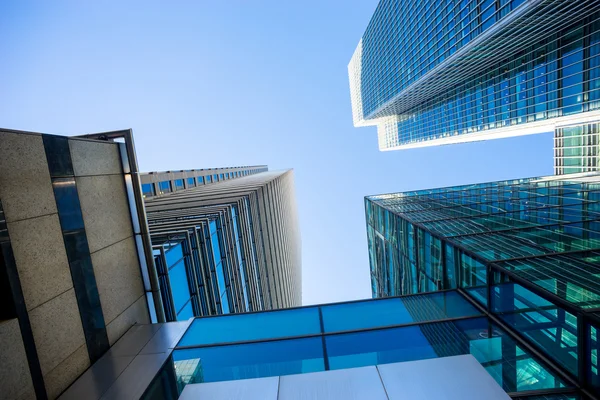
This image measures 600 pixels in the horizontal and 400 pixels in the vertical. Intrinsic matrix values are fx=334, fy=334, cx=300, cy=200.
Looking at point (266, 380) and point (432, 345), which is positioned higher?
point (266, 380)

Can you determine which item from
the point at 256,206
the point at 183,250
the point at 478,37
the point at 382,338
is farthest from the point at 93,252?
the point at 478,37

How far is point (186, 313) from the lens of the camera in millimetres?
17500

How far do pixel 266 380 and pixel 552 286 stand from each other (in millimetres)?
8156

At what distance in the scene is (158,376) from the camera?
7.72 m

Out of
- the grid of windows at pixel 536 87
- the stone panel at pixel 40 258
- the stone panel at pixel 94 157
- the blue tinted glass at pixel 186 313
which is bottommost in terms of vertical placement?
the blue tinted glass at pixel 186 313

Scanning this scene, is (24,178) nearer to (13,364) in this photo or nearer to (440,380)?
(13,364)

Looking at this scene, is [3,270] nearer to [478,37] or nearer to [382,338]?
[382,338]

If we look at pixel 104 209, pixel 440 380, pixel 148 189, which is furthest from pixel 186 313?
pixel 148 189

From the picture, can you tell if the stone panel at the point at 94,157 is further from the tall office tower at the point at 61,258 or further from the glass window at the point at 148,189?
the glass window at the point at 148,189

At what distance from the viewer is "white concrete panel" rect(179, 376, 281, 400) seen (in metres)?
6.67

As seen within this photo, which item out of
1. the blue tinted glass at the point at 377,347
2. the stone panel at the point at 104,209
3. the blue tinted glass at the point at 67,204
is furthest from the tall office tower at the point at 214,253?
the blue tinted glass at the point at 377,347

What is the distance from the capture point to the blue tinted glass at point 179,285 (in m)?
16.0

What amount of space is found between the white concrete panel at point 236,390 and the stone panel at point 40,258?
343cm

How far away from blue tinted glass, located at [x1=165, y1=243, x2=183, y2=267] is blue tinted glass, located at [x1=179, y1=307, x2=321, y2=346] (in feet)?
19.4
